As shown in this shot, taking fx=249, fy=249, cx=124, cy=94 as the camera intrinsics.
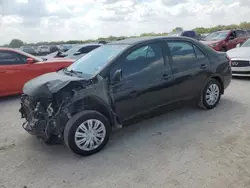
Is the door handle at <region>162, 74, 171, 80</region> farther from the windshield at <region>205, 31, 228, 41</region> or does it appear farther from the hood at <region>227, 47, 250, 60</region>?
the windshield at <region>205, 31, 228, 41</region>

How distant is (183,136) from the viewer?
411cm

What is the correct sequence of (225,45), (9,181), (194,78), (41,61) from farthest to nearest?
(225,45)
(41,61)
(194,78)
(9,181)

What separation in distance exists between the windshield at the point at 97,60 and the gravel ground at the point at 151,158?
4.04 feet

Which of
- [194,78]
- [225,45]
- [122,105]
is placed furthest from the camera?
[225,45]

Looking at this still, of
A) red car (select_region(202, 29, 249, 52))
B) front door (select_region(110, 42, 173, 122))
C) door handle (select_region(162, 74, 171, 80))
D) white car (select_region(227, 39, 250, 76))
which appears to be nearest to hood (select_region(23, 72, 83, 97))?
front door (select_region(110, 42, 173, 122))

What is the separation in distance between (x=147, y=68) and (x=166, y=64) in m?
0.43

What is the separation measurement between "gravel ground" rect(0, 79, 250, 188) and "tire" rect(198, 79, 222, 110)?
10.9 inches

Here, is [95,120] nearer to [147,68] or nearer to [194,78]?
[147,68]

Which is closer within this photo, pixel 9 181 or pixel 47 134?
pixel 9 181

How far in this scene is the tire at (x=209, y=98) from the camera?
5.08 meters

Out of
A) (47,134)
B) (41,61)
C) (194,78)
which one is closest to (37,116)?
(47,134)

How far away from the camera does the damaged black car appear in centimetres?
362

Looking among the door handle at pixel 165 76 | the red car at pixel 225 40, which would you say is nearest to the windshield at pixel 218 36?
the red car at pixel 225 40

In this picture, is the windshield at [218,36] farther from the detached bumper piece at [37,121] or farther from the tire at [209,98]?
the detached bumper piece at [37,121]
